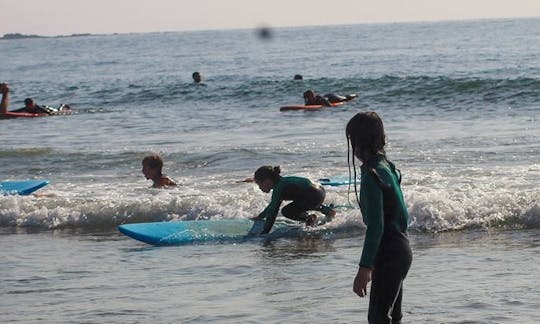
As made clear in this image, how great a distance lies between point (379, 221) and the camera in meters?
4.86

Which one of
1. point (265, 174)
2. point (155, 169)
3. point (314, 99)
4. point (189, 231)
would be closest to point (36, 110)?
point (314, 99)

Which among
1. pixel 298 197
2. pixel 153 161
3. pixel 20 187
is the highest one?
pixel 153 161

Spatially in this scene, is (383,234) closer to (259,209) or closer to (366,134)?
(366,134)

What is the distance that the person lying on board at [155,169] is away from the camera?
12.7 metres

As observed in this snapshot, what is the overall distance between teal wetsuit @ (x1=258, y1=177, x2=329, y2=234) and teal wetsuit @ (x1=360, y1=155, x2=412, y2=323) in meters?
5.15

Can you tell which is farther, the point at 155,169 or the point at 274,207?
the point at 155,169

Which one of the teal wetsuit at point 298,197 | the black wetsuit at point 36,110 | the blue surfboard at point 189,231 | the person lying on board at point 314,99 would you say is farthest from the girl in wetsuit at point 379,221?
the black wetsuit at point 36,110

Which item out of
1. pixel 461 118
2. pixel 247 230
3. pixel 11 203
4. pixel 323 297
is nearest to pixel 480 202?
pixel 247 230

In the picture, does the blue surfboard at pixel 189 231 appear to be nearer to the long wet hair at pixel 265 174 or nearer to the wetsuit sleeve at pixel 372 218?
the long wet hair at pixel 265 174

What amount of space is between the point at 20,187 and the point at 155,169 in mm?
1999

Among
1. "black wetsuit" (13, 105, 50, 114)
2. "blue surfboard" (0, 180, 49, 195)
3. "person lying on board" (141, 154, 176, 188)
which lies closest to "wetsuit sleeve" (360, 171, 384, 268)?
"person lying on board" (141, 154, 176, 188)

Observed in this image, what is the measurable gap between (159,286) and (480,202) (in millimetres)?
4576

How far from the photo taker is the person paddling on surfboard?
10.1m

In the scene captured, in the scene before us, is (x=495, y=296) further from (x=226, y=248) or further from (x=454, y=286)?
(x=226, y=248)
